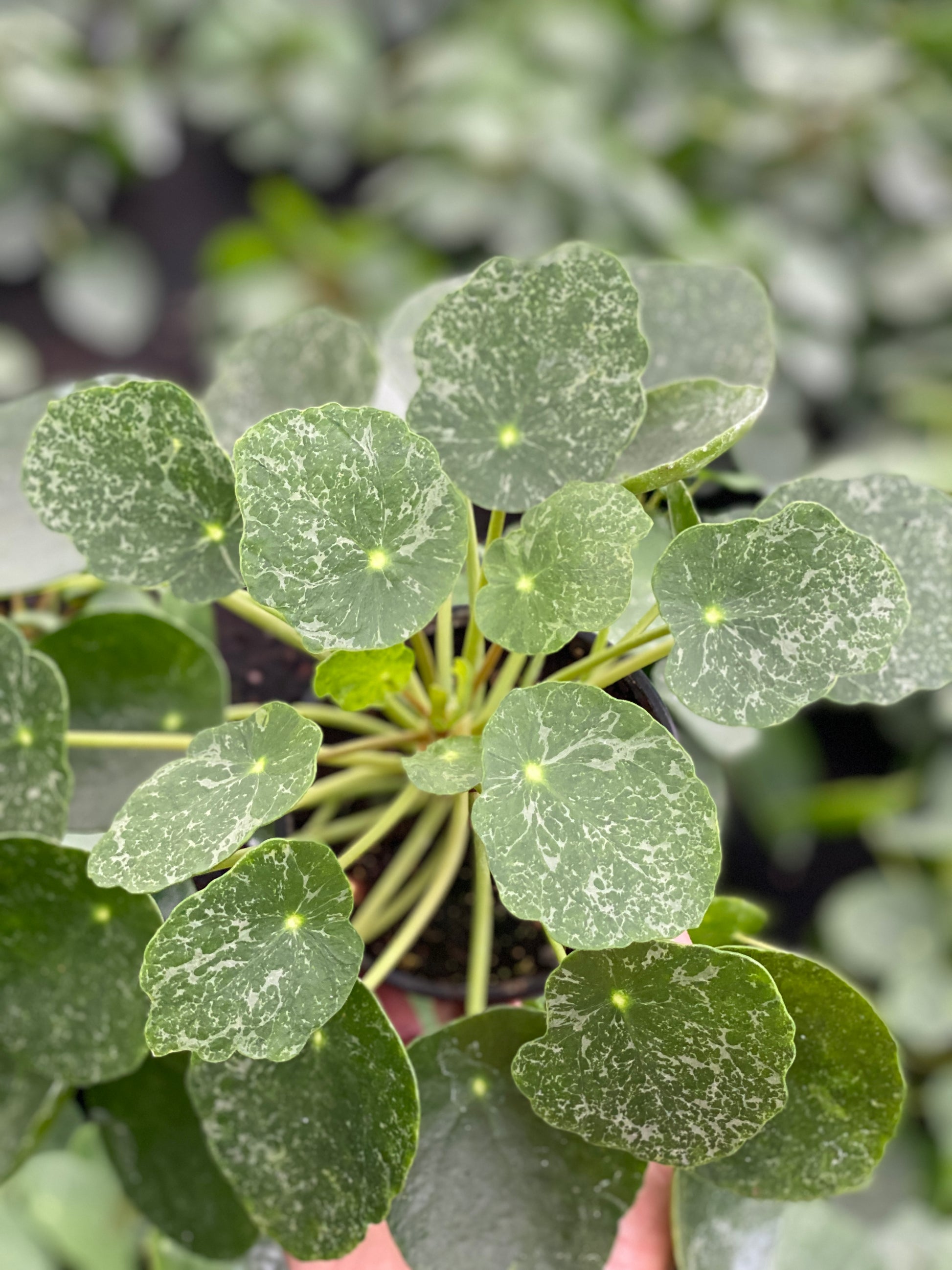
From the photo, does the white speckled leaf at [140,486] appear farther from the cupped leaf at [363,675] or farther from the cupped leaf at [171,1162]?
the cupped leaf at [171,1162]

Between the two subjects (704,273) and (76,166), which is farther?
(76,166)

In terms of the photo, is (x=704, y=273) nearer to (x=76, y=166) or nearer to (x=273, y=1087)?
(x=273, y=1087)

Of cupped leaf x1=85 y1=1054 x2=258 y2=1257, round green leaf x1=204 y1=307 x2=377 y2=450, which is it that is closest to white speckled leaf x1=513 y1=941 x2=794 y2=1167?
cupped leaf x1=85 y1=1054 x2=258 y2=1257

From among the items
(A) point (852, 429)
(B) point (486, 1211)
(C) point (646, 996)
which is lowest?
(A) point (852, 429)

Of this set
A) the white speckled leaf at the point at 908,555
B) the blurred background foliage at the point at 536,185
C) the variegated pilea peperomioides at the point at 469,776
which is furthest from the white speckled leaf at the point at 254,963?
the blurred background foliage at the point at 536,185

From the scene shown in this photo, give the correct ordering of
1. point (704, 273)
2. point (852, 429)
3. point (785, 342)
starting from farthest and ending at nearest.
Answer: point (852, 429), point (785, 342), point (704, 273)

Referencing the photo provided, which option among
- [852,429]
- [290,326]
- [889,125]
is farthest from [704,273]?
[889,125]
